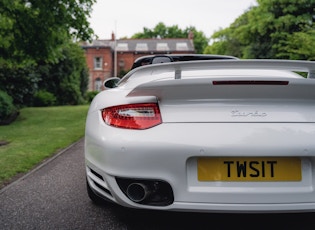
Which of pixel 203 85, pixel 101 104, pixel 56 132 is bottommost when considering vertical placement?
pixel 56 132

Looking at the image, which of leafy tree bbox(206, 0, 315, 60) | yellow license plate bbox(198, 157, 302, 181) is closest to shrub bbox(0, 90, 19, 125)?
yellow license plate bbox(198, 157, 302, 181)

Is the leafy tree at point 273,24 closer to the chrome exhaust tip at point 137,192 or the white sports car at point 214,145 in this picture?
the white sports car at point 214,145

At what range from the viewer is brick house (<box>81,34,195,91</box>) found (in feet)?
168

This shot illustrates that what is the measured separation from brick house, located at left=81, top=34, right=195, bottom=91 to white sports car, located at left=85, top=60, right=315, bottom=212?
47948 millimetres

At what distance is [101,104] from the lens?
2.49 meters

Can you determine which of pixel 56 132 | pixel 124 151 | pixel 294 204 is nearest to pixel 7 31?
pixel 56 132

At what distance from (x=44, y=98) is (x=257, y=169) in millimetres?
20486

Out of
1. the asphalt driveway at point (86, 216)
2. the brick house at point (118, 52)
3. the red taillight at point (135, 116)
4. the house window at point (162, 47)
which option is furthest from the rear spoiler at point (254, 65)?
the house window at point (162, 47)

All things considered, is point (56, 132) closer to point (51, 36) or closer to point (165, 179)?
point (51, 36)

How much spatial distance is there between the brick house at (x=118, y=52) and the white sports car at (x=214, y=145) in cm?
4795

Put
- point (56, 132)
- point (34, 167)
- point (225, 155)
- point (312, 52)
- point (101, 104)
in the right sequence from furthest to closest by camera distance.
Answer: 1. point (312, 52)
2. point (56, 132)
3. point (34, 167)
4. point (101, 104)
5. point (225, 155)

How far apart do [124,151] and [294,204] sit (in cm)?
103

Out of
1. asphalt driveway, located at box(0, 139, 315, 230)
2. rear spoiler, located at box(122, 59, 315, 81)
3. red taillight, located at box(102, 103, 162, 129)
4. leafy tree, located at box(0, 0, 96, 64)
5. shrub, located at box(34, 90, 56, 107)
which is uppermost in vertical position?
leafy tree, located at box(0, 0, 96, 64)

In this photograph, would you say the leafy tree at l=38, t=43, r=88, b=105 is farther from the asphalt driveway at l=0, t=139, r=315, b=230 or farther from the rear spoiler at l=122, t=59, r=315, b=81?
the rear spoiler at l=122, t=59, r=315, b=81
